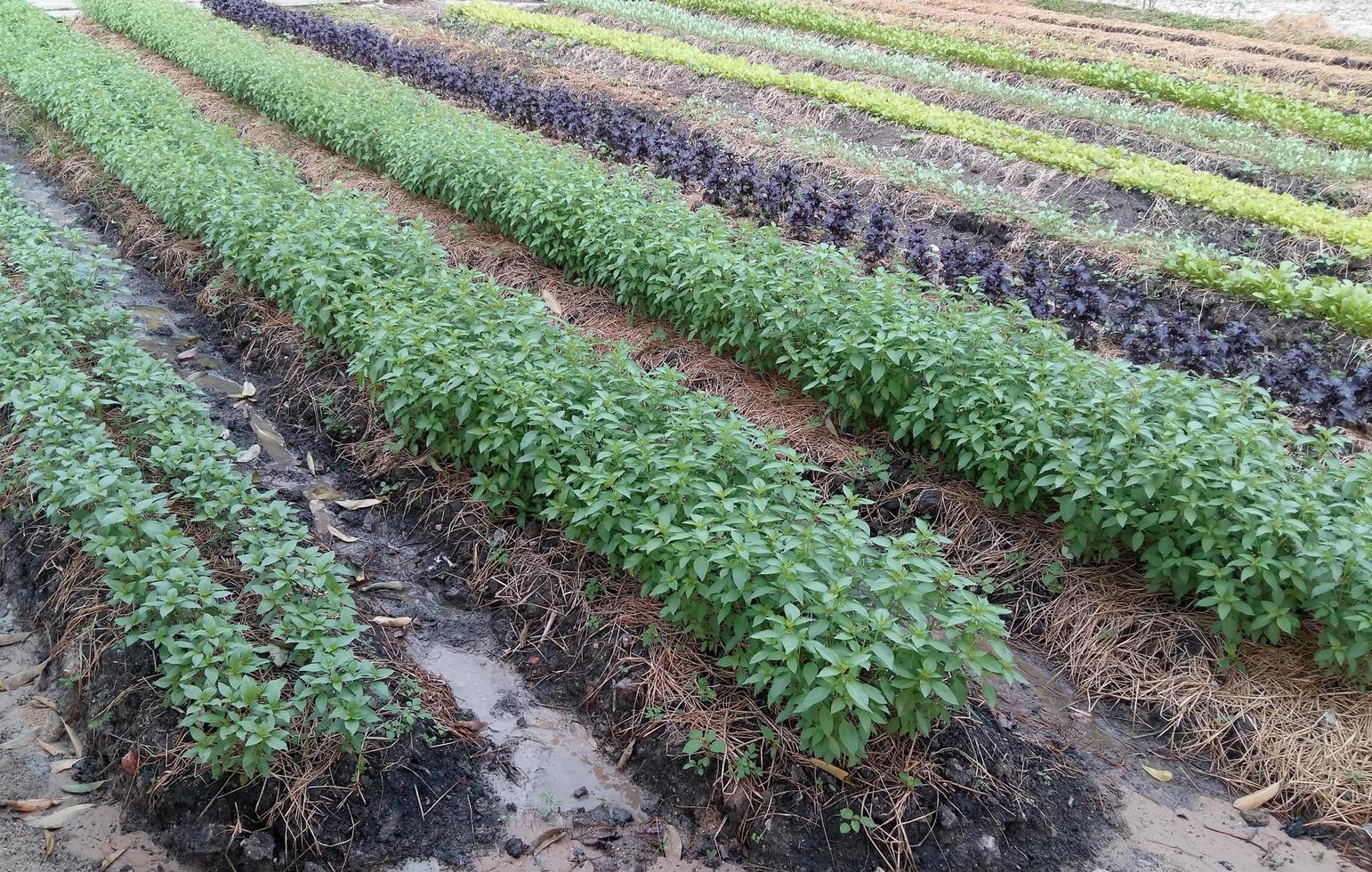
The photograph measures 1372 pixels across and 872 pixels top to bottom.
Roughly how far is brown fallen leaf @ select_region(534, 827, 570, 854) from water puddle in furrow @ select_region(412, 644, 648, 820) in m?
0.09

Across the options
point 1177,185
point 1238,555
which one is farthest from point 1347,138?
point 1238,555

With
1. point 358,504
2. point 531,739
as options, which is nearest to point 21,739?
point 358,504

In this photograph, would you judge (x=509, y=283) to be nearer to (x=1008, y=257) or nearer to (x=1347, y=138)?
(x=1008, y=257)

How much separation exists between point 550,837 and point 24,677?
2.39 m

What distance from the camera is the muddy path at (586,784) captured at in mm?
3135

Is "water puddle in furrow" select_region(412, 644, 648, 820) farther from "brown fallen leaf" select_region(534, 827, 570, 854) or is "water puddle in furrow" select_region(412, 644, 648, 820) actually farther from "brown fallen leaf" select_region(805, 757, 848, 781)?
"brown fallen leaf" select_region(805, 757, 848, 781)

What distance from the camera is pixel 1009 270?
6227mm

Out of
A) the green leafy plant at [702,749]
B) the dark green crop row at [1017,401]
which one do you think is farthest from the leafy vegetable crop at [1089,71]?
the green leafy plant at [702,749]

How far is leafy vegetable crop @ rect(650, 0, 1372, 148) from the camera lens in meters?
10.6

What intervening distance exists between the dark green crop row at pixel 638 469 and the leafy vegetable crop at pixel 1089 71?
9680 mm

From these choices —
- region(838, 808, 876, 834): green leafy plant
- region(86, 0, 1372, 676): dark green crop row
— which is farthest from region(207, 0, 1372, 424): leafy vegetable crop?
region(838, 808, 876, 834): green leafy plant

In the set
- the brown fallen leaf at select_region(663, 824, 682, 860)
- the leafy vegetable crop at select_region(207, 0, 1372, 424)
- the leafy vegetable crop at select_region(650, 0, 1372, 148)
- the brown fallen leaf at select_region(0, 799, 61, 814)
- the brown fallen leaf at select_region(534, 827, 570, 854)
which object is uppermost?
the leafy vegetable crop at select_region(650, 0, 1372, 148)

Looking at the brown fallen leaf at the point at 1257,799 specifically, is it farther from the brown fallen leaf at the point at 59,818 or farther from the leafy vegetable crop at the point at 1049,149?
the leafy vegetable crop at the point at 1049,149

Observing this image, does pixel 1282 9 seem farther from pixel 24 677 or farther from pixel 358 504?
pixel 24 677
